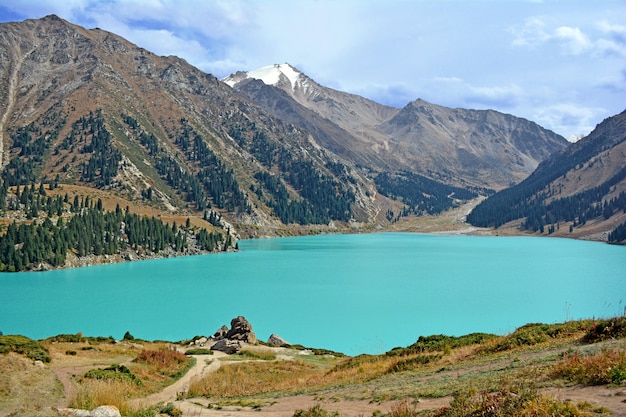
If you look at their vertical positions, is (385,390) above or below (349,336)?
above

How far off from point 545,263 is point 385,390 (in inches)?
5054

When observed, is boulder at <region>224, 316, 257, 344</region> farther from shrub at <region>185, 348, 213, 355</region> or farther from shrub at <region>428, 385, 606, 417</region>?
shrub at <region>428, 385, 606, 417</region>

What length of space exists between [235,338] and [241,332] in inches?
31.4

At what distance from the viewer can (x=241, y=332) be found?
44.6 metres

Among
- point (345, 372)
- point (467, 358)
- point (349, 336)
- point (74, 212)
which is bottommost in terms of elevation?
point (349, 336)

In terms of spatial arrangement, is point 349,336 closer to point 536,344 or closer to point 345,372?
point 345,372

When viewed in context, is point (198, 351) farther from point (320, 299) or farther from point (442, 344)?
point (320, 299)

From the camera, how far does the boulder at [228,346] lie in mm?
40156

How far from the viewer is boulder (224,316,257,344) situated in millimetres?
43812

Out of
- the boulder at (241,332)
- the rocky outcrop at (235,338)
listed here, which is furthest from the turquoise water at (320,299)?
the boulder at (241,332)

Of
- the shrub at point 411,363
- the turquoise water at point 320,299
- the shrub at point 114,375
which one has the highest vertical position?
the shrub at point 411,363

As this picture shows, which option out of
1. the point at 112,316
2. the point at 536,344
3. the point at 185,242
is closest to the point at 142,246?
the point at 185,242

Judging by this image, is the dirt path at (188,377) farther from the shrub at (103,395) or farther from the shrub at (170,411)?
the shrub at (170,411)

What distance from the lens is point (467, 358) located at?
23.8 m
